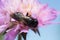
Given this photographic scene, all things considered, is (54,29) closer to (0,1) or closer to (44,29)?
(44,29)

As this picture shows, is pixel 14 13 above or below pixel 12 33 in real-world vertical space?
above

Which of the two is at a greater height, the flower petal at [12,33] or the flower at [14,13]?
the flower at [14,13]

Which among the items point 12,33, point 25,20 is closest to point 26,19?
point 25,20

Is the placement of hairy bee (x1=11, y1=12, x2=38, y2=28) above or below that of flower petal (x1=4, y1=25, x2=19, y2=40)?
above

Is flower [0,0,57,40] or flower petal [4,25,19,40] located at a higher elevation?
flower [0,0,57,40]

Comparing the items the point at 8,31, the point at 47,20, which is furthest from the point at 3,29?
the point at 47,20

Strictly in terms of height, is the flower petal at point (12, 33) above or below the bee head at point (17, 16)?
below

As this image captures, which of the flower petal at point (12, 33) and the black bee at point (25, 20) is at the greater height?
the black bee at point (25, 20)

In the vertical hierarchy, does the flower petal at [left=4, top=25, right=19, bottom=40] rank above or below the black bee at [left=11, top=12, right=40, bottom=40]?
below

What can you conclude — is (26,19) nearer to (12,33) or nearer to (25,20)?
(25,20)
